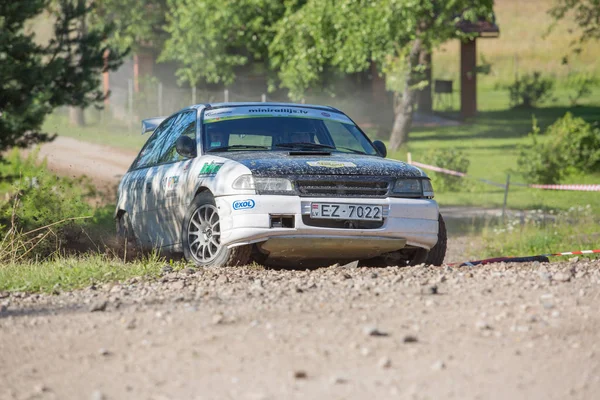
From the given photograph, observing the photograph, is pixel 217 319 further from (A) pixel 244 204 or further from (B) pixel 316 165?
(B) pixel 316 165

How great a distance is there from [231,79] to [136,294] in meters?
31.6

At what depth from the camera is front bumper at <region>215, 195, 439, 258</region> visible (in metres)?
8.27

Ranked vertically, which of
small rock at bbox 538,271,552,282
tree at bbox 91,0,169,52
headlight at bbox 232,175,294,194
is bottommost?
small rock at bbox 538,271,552,282

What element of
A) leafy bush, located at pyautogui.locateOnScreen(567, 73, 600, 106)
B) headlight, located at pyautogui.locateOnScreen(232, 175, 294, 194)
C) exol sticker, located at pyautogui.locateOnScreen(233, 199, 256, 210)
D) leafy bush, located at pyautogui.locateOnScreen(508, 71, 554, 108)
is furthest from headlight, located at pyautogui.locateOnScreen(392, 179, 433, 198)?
leafy bush, located at pyautogui.locateOnScreen(567, 73, 600, 106)

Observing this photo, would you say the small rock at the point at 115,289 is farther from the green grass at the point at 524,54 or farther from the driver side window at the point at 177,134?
the green grass at the point at 524,54

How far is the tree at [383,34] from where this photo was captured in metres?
28.7

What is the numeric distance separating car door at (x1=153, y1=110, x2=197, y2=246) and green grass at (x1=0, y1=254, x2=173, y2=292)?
0.58 m

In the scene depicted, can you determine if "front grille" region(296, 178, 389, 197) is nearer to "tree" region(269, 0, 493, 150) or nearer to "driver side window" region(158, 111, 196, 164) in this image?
"driver side window" region(158, 111, 196, 164)

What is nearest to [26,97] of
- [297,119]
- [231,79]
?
[297,119]

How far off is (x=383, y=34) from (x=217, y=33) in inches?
380

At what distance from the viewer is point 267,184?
27.3ft

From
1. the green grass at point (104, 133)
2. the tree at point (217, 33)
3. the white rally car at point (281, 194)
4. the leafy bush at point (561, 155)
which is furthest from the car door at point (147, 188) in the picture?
the tree at point (217, 33)

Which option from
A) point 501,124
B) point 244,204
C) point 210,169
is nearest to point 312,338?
point 244,204

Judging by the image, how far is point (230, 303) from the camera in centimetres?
668
